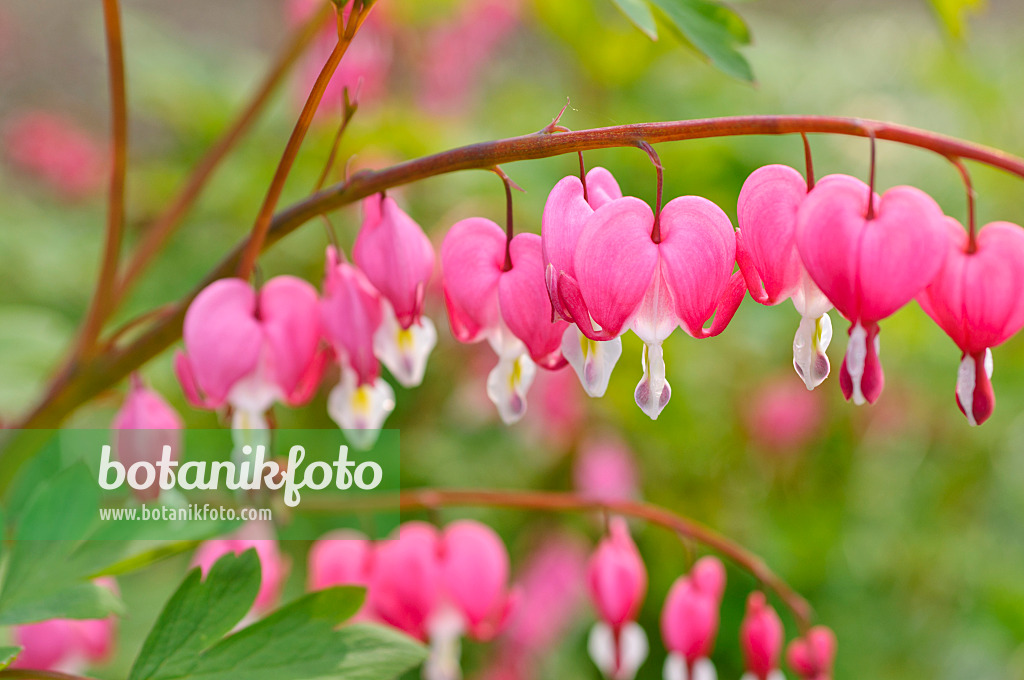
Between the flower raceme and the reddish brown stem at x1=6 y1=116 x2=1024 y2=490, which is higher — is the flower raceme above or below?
below

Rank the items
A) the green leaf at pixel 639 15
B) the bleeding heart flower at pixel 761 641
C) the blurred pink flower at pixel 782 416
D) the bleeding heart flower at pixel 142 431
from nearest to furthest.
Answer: the green leaf at pixel 639 15
the bleeding heart flower at pixel 142 431
the bleeding heart flower at pixel 761 641
the blurred pink flower at pixel 782 416

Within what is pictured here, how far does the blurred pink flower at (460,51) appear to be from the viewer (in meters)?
2.11

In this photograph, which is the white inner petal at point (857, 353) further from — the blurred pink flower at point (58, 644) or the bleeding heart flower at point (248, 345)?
the blurred pink flower at point (58, 644)

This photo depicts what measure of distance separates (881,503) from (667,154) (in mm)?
950

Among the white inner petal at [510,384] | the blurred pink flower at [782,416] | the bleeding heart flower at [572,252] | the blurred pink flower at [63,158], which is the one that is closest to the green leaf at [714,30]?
the bleeding heart flower at [572,252]

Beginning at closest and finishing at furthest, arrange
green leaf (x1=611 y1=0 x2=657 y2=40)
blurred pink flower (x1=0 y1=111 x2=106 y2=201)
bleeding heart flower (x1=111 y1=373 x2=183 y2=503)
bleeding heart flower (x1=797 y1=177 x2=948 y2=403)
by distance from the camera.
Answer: bleeding heart flower (x1=797 y1=177 x2=948 y2=403)
green leaf (x1=611 y1=0 x2=657 y2=40)
bleeding heart flower (x1=111 y1=373 x2=183 y2=503)
blurred pink flower (x1=0 y1=111 x2=106 y2=201)

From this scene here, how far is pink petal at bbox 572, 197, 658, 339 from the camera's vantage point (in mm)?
445

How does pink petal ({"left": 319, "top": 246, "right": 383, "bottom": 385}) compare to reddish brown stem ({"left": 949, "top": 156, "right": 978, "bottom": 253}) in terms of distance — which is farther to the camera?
pink petal ({"left": 319, "top": 246, "right": 383, "bottom": 385})

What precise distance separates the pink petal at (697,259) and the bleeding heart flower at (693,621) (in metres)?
0.38

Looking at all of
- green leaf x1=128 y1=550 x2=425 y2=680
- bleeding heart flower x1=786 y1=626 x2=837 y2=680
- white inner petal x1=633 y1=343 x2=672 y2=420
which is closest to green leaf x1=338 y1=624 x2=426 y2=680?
green leaf x1=128 y1=550 x2=425 y2=680

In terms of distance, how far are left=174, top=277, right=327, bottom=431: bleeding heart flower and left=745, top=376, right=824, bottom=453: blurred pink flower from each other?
4.54ft

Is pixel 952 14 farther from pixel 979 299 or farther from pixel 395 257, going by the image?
pixel 395 257

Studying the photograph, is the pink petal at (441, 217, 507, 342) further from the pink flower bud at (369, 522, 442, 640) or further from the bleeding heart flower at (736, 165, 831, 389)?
the pink flower bud at (369, 522, 442, 640)

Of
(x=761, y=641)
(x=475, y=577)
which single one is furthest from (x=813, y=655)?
(x=475, y=577)
